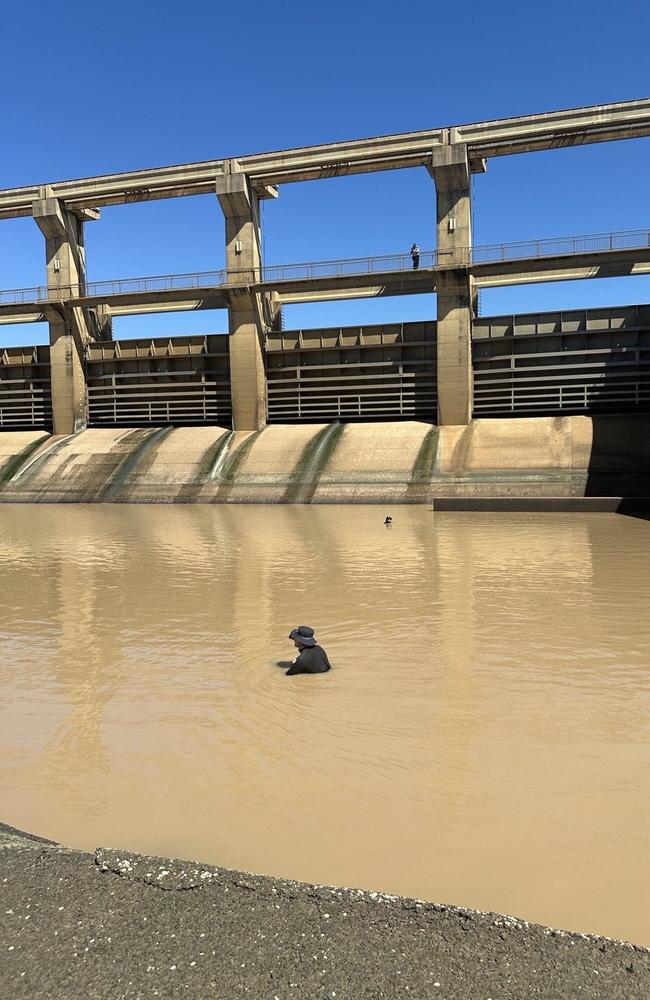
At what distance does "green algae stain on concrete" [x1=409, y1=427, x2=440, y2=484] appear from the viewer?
26.1m

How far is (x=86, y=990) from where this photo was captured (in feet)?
7.97

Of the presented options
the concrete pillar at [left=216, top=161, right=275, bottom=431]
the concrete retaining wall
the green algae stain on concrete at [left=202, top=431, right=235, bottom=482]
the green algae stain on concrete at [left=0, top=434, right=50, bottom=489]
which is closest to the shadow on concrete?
the concrete retaining wall

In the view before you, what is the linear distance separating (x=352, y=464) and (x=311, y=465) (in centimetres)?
168

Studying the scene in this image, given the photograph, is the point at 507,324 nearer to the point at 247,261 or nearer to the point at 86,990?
the point at 247,261

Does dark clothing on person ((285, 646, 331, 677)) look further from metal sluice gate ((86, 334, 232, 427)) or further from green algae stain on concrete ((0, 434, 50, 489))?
metal sluice gate ((86, 334, 232, 427))

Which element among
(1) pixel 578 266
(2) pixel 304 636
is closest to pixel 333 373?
(1) pixel 578 266

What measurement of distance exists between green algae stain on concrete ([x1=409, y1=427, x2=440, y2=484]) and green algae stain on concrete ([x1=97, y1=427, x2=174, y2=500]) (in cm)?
1181

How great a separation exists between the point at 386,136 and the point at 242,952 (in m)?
31.5

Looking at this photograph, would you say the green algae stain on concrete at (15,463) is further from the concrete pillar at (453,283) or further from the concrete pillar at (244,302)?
the concrete pillar at (453,283)

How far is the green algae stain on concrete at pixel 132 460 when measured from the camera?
28.3 meters

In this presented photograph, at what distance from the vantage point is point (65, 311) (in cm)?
3450

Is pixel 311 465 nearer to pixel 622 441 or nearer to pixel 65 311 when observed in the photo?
pixel 622 441

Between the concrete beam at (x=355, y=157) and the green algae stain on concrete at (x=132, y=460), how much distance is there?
10976mm

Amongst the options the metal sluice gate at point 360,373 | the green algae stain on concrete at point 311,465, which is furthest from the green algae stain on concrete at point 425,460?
the green algae stain on concrete at point 311,465
